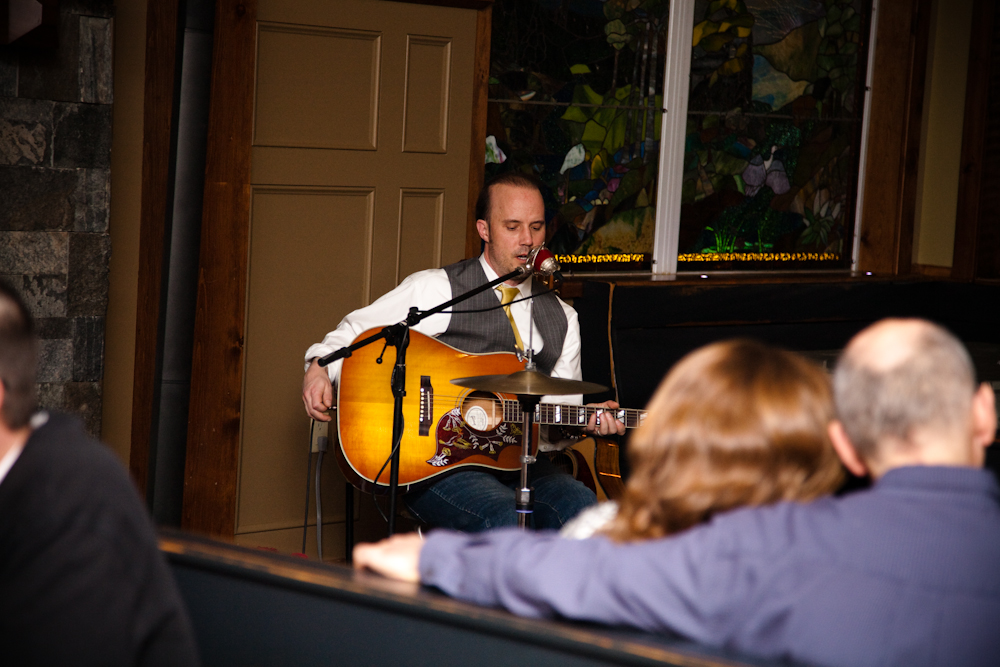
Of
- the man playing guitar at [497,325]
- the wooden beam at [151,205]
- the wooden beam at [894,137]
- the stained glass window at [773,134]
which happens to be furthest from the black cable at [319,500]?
the wooden beam at [894,137]

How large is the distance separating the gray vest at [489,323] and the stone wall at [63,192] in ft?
3.30

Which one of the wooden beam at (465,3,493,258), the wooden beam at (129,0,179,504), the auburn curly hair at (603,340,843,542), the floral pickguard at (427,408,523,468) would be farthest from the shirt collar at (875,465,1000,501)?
the wooden beam at (465,3,493,258)

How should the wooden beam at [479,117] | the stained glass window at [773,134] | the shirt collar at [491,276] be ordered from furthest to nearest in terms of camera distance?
1. the stained glass window at [773,134]
2. the wooden beam at [479,117]
3. the shirt collar at [491,276]

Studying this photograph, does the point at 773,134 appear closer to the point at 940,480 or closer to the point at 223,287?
the point at 223,287

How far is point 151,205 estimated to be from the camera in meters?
3.18

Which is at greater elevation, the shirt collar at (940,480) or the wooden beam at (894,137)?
the wooden beam at (894,137)

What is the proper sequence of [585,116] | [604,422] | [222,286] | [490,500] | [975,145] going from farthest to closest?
[975,145], [585,116], [222,286], [604,422], [490,500]

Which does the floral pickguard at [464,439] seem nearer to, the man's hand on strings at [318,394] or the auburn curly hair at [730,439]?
the man's hand on strings at [318,394]

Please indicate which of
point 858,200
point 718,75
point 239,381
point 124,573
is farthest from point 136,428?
point 858,200

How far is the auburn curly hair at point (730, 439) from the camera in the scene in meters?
1.19

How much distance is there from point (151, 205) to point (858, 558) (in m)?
2.59

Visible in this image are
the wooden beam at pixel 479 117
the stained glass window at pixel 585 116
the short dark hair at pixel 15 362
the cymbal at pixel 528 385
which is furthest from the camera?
the stained glass window at pixel 585 116

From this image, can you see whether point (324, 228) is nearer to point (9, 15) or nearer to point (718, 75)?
point (9, 15)

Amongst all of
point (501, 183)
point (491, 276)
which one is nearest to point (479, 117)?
point (501, 183)
